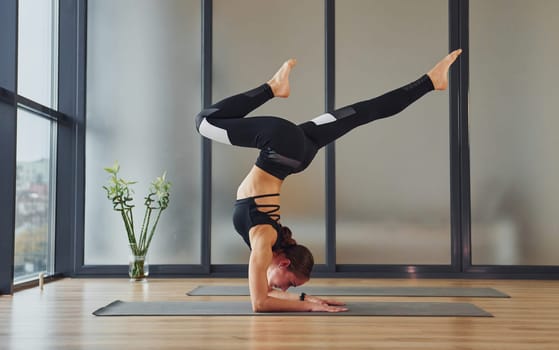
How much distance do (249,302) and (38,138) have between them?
8.23 feet

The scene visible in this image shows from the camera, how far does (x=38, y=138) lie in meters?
5.83

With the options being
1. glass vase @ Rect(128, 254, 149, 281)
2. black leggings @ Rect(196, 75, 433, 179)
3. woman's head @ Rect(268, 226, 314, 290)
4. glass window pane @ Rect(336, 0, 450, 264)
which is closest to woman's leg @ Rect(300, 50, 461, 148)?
black leggings @ Rect(196, 75, 433, 179)

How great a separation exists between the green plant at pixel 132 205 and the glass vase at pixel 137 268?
0.12 ft

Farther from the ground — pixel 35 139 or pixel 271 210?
pixel 35 139

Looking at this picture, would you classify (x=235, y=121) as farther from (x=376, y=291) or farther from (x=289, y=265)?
(x=376, y=291)

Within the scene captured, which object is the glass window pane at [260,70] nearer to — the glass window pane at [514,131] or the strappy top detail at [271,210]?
the glass window pane at [514,131]

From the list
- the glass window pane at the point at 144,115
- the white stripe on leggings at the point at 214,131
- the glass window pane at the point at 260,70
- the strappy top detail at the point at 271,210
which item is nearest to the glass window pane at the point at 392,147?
the glass window pane at the point at 260,70

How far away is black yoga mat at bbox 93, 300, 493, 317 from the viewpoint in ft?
12.9

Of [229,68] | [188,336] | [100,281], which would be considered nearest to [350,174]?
[229,68]

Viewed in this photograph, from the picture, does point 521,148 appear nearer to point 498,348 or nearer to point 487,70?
point 487,70

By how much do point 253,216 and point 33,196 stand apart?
7.98 feet

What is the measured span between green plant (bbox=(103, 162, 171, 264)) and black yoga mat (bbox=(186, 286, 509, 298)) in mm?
943

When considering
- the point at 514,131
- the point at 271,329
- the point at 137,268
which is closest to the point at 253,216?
the point at 271,329

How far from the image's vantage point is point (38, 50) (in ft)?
19.4
